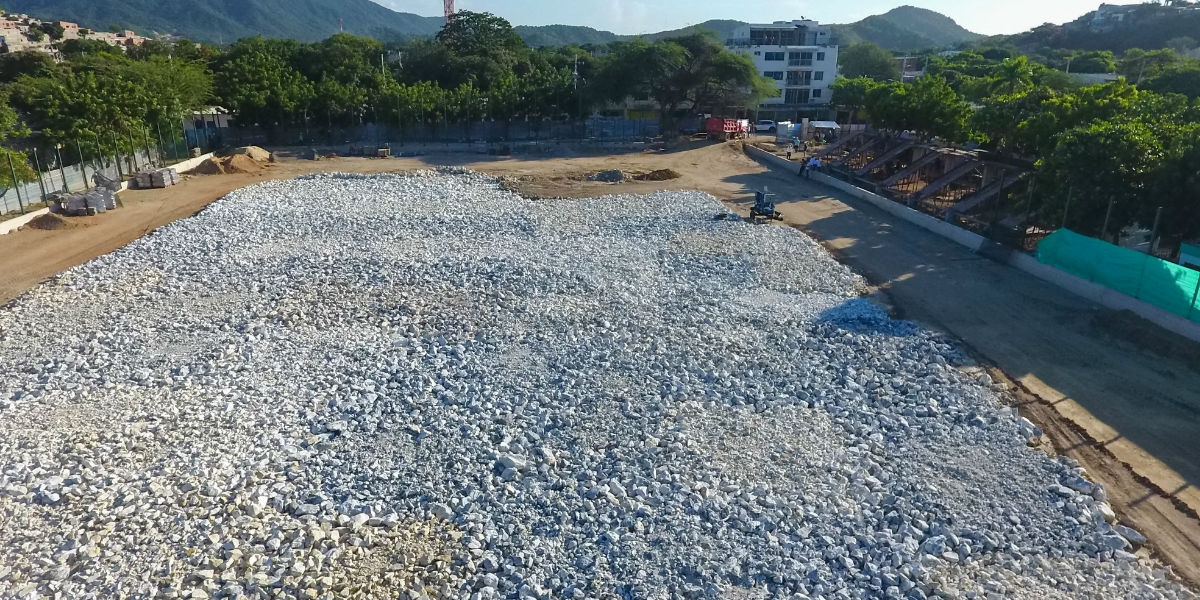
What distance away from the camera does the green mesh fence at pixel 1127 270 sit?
16.7m

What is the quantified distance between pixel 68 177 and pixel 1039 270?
38.1 meters

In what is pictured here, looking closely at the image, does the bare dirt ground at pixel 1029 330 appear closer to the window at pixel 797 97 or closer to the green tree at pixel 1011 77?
the green tree at pixel 1011 77

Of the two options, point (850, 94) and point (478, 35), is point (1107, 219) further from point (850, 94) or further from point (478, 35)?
point (478, 35)

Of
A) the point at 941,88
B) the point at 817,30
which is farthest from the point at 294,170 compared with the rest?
the point at 817,30

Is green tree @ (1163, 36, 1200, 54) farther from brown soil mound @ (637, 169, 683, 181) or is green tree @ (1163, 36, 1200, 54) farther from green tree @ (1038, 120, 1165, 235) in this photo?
green tree @ (1038, 120, 1165, 235)

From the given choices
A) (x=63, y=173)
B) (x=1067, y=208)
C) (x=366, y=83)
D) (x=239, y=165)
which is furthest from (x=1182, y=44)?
(x=63, y=173)

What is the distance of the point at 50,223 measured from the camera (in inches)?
1053

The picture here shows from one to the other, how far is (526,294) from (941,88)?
28690 millimetres

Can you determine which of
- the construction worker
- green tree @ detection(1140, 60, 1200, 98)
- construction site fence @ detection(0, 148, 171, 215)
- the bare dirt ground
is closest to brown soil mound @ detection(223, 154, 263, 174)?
the bare dirt ground

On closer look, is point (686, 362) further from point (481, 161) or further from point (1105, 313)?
point (481, 161)

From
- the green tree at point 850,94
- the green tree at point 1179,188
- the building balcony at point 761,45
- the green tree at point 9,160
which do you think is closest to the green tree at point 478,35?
the building balcony at point 761,45

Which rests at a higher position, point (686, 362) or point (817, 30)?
point (817, 30)

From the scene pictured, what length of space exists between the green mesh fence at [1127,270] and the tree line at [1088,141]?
1455 millimetres

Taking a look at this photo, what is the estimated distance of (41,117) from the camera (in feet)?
112
